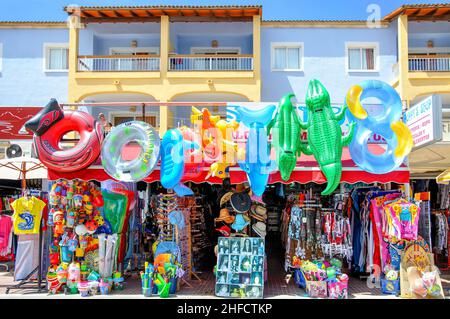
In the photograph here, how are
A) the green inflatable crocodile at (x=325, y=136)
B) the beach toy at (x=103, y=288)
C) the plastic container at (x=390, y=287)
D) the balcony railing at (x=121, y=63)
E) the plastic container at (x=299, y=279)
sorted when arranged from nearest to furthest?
the green inflatable crocodile at (x=325, y=136)
the plastic container at (x=390, y=287)
the beach toy at (x=103, y=288)
the plastic container at (x=299, y=279)
the balcony railing at (x=121, y=63)

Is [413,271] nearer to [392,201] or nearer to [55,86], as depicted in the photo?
[392,201]

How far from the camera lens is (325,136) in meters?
6.33

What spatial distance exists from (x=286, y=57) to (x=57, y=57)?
9.53 metres

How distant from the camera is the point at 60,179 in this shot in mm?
7125

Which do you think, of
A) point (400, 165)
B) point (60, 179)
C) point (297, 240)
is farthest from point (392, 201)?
point (60, 179)

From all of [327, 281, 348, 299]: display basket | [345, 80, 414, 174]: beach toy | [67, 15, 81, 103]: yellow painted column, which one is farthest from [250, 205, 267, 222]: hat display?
[67, 15, 81, 103]: yellow painted column

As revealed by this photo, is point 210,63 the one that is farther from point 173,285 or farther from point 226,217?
point 173,285

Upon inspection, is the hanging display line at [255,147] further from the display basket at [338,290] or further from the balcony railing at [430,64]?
the balcony railing at [430,64]

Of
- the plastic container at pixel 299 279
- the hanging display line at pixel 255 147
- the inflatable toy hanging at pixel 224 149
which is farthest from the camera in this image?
the plastic container at pixel 299 279

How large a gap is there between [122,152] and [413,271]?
5.18 meters

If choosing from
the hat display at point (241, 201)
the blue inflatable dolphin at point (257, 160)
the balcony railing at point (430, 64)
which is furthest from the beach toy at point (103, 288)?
the balcony railing at point (430, 64)

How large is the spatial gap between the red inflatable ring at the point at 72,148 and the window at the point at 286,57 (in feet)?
36.3

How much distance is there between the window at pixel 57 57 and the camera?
55.2 feet
